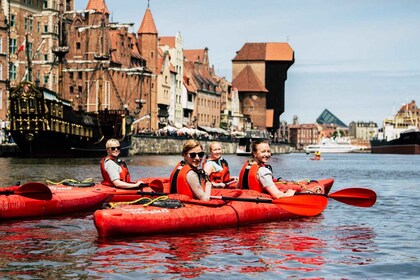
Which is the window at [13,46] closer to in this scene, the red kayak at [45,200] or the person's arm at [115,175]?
the red kayak at [45,200]

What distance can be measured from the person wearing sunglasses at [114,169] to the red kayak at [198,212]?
300 cm

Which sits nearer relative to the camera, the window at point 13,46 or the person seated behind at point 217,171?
the person seated behind at point 217,171

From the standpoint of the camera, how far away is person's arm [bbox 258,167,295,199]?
700 inches

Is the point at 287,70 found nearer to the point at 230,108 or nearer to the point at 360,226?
the point at 230,108

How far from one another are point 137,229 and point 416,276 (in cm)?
533

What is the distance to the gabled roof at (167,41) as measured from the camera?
124938 millimetres

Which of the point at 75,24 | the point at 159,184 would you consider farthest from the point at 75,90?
the point at 159,184

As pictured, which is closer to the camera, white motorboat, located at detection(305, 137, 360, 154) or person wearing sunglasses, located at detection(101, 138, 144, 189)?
person wearing sunglasses, located at detection(101, 138, 144, 189)

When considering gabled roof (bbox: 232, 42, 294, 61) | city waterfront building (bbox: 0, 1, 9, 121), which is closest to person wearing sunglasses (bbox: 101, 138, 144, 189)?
city waterfront building (bbox: 0, 1, 9, 121)

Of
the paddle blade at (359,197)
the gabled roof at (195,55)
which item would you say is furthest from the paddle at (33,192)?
the gabled roof at (195,55)

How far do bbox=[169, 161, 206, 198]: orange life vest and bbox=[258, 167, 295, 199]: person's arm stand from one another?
2.09 metres

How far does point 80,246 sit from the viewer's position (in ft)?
48.8

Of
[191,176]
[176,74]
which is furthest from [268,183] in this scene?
[176,74]

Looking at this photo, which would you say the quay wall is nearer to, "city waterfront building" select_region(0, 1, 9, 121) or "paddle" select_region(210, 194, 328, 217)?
"city waterfront building" select_region(0, 1, 9, 121)
